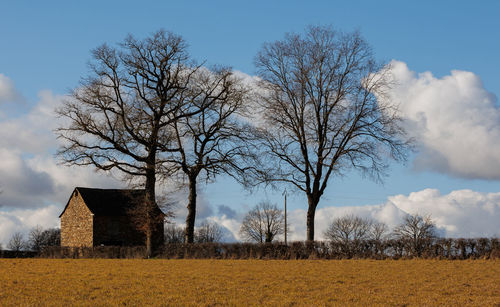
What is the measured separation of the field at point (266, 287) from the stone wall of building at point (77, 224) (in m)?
36.3

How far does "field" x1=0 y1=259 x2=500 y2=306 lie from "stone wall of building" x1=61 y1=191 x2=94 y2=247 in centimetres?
3629

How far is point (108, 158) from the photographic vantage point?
132 feet

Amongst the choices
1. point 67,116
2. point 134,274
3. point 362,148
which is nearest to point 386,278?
point 134,274

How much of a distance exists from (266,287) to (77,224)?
156 ft

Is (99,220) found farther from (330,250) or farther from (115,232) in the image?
(330,250)

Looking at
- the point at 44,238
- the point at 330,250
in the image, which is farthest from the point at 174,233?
the point at 330,250

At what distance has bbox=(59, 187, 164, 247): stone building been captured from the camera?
196 ft

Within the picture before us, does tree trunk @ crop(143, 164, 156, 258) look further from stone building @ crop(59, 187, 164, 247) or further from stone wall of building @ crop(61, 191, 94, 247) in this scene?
stone wall of building @ crop(61, 191, 94, 247)

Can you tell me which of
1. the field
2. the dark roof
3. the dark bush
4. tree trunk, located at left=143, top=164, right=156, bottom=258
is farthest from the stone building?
the field

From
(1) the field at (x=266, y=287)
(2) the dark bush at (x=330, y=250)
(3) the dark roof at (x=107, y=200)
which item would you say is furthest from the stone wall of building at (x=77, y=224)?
(1) the field at (x=266, y=287)

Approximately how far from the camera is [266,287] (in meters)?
18.7

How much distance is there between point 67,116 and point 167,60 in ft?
26.3

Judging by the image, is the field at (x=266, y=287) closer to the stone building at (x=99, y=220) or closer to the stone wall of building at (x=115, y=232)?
the stone wall of building at (x=115, y=232)

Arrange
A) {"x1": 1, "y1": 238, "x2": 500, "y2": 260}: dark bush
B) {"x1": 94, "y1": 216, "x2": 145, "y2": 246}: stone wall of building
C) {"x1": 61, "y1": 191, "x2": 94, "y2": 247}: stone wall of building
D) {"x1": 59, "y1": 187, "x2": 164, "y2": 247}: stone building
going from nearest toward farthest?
{"x1": 1, "y1": 238, "x2": 500, "y2": 260}: dark bush, {"x1": 94, "y1": 216, "x2": 145, "y2": 246}: stone wall of building, {"x1": 59, "y1": 187, "x2": 164, "y2": 247}: stone building, {"x1": 61, "y1": 191, "x2": 94, "y2": 247}: stone wall of building
